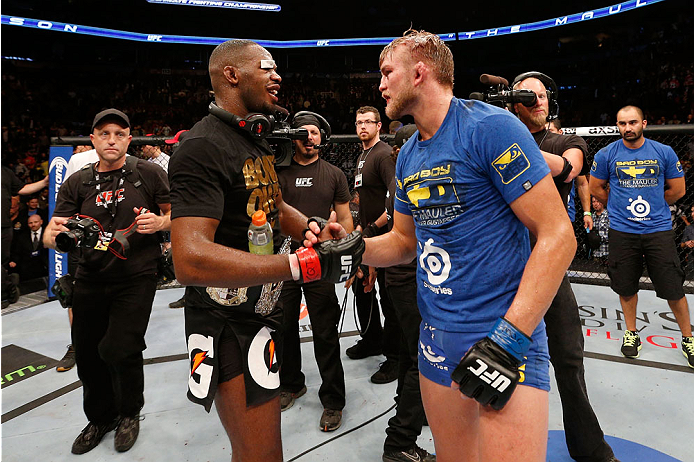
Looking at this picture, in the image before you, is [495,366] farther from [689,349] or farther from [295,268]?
[689,349]

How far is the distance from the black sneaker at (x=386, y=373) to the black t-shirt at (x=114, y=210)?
187 centimetres

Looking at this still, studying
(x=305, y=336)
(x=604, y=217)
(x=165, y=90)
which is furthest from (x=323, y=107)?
(x=305, y=336)

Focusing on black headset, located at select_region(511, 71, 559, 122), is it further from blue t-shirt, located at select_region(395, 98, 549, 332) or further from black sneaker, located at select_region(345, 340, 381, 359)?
black sneaker, located at select_region(345, 340, 381, 359)

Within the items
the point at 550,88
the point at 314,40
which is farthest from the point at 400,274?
the point at 314,40

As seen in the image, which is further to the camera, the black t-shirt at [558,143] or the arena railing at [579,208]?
the arena railing at [579,208]

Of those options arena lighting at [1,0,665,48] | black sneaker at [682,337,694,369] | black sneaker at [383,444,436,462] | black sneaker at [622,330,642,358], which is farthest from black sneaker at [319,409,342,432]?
arena lighting at [1,0,665,48]

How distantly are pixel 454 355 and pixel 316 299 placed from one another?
1812 millimetres

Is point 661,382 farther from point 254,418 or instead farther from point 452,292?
point 254,418

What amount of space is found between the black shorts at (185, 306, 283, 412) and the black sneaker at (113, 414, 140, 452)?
1453mm

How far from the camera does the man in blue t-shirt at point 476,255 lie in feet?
4.37

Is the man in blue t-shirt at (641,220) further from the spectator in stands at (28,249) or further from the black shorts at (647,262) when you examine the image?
the spectator in stands at (28,249)

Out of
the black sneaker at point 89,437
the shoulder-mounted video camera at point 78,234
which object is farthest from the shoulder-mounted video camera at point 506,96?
the black sneaker at point 89,437

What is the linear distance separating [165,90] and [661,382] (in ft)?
56.1

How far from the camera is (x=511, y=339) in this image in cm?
132
